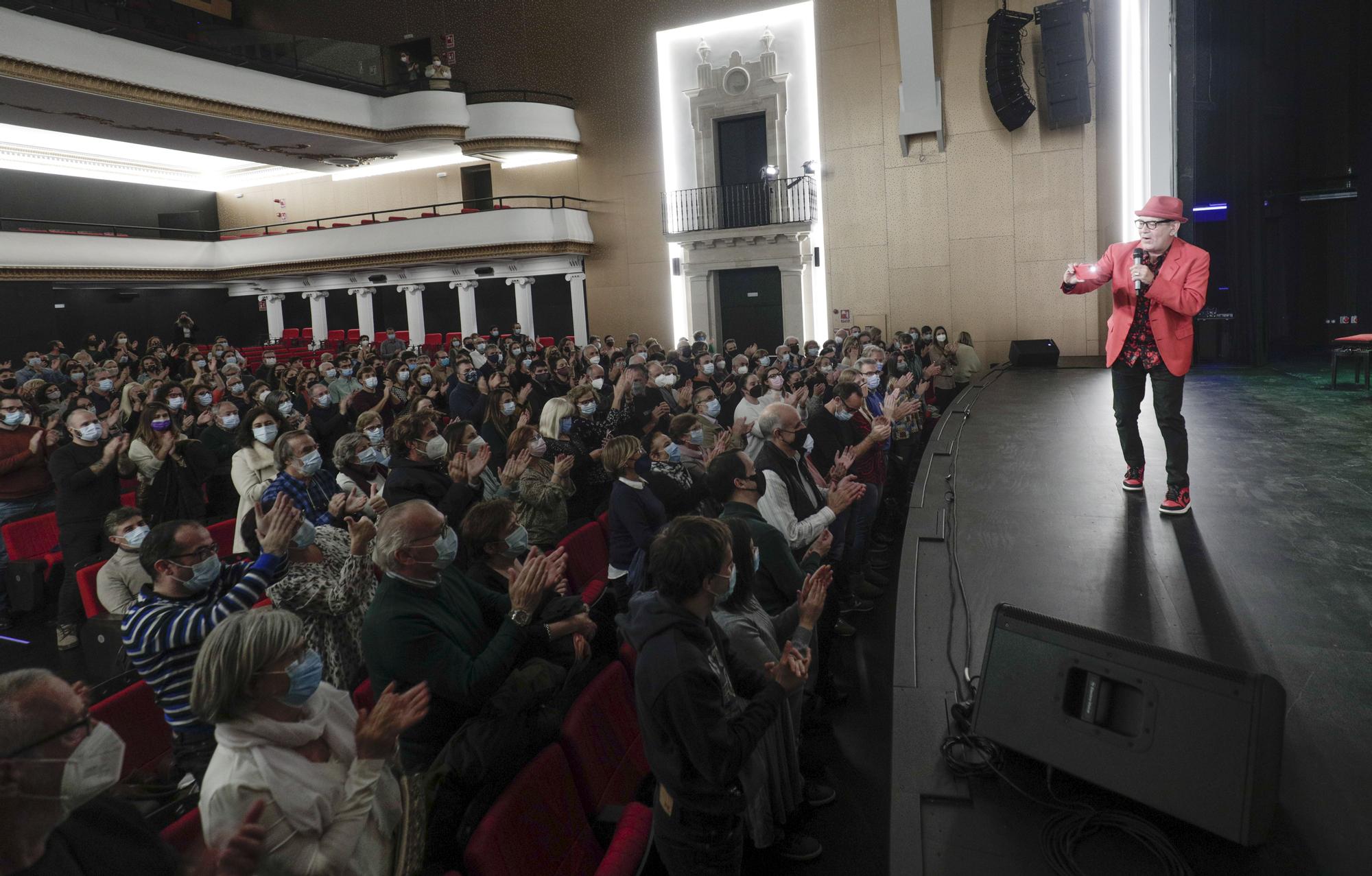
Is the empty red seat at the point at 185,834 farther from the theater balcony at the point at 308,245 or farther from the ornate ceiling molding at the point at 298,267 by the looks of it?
the ornate ceiling molding at the point at 298,267

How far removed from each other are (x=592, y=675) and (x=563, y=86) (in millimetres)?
18758

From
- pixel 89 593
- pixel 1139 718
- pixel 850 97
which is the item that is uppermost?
pixel 850 97

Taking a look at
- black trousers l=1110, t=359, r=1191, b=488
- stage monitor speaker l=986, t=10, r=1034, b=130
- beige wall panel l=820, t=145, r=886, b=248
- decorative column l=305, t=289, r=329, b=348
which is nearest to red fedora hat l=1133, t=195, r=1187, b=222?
black trousers l=1110, t=359, r=1191, b=488

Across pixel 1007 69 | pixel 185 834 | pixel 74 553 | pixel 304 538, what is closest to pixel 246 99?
pixel 1007 69

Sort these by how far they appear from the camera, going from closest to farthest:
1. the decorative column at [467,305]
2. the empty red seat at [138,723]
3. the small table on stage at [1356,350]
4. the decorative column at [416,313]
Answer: the empty red seat at [138,723], the small table on stage at [1356,350], the decorative column at [467,305], the decorative column at [416,313]

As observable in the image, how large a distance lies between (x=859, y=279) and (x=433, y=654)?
612 inches

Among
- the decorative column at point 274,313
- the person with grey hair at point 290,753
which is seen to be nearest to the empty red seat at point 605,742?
the person with grey hair at point 290,753

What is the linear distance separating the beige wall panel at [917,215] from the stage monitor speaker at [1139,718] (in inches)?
594

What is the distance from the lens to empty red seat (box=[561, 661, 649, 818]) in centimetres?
268

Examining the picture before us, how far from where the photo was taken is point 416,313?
20.9 metres

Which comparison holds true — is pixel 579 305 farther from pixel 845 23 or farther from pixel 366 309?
pixel 845 23

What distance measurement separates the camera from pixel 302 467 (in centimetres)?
415

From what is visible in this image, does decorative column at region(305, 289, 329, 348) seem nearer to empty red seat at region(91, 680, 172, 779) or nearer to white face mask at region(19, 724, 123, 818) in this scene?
empty red seat at region(91, 680, 172, 779)

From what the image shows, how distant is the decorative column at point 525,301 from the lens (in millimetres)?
19656
